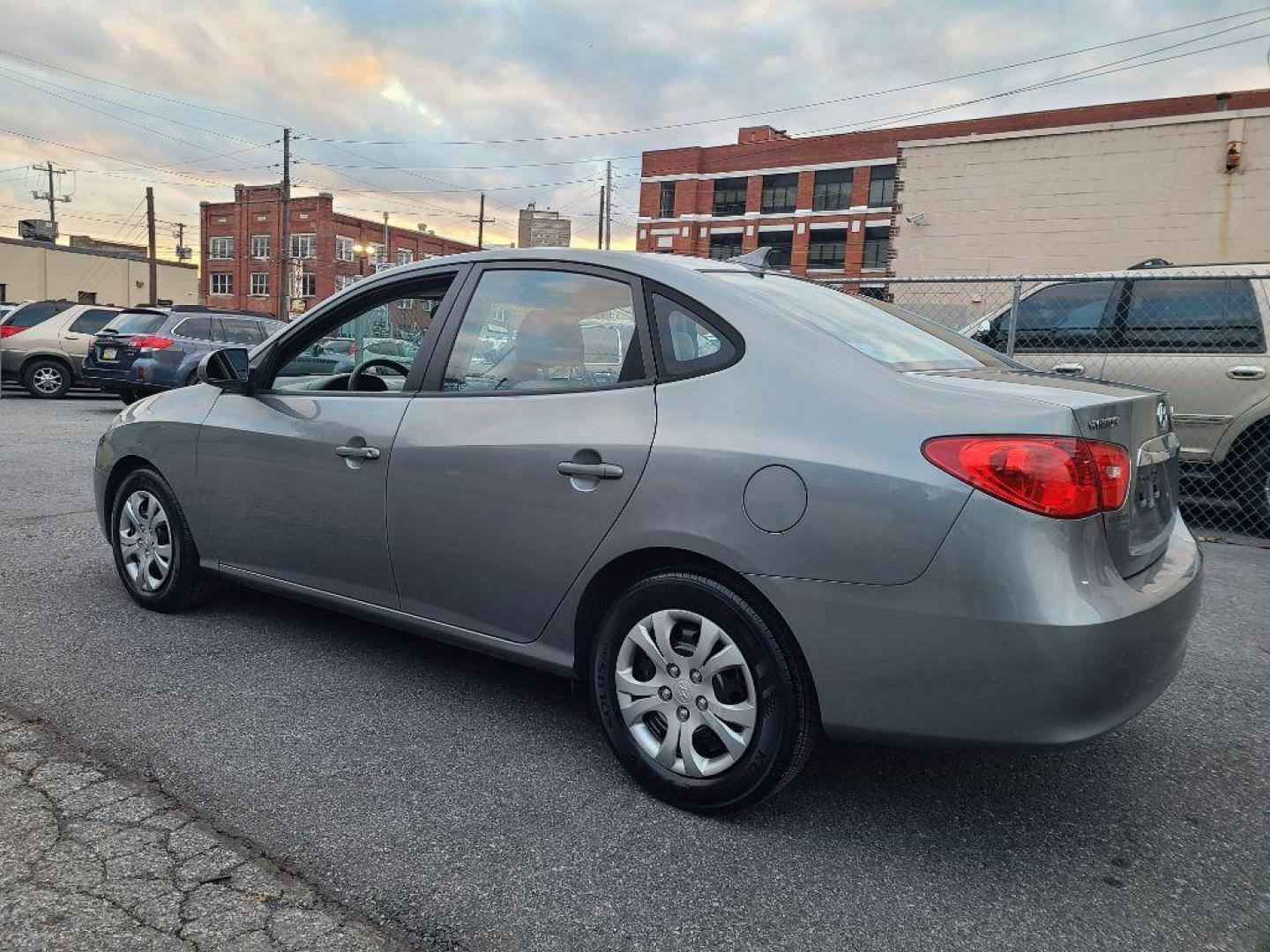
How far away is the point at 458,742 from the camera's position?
3059 mm

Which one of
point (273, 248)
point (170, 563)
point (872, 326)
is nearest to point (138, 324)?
point (170, 563)

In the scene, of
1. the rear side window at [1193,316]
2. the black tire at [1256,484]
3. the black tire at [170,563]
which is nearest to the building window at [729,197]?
the rear side window at [1193,316]

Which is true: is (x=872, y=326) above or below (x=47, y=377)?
above

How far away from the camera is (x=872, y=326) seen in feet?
9.91

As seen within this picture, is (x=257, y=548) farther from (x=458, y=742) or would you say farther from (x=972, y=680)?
(x=972, y=680)

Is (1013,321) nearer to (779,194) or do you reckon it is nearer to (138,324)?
(138,324)

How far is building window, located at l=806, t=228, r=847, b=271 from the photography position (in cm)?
5684

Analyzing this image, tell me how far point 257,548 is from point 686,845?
7.48 feet

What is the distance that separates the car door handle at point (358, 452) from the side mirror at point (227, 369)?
790 millimetres

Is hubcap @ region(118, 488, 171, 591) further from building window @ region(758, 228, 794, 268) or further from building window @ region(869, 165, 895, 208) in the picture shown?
building window @ region(758, 228, 794, 268)

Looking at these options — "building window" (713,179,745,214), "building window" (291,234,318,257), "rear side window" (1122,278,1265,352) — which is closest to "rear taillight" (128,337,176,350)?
"rear side window" (1122,278,1265,352)

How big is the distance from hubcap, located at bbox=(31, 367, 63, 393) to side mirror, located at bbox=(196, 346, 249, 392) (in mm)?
15371

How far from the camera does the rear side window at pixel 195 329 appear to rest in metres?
14.4

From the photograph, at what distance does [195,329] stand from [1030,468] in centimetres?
1501
